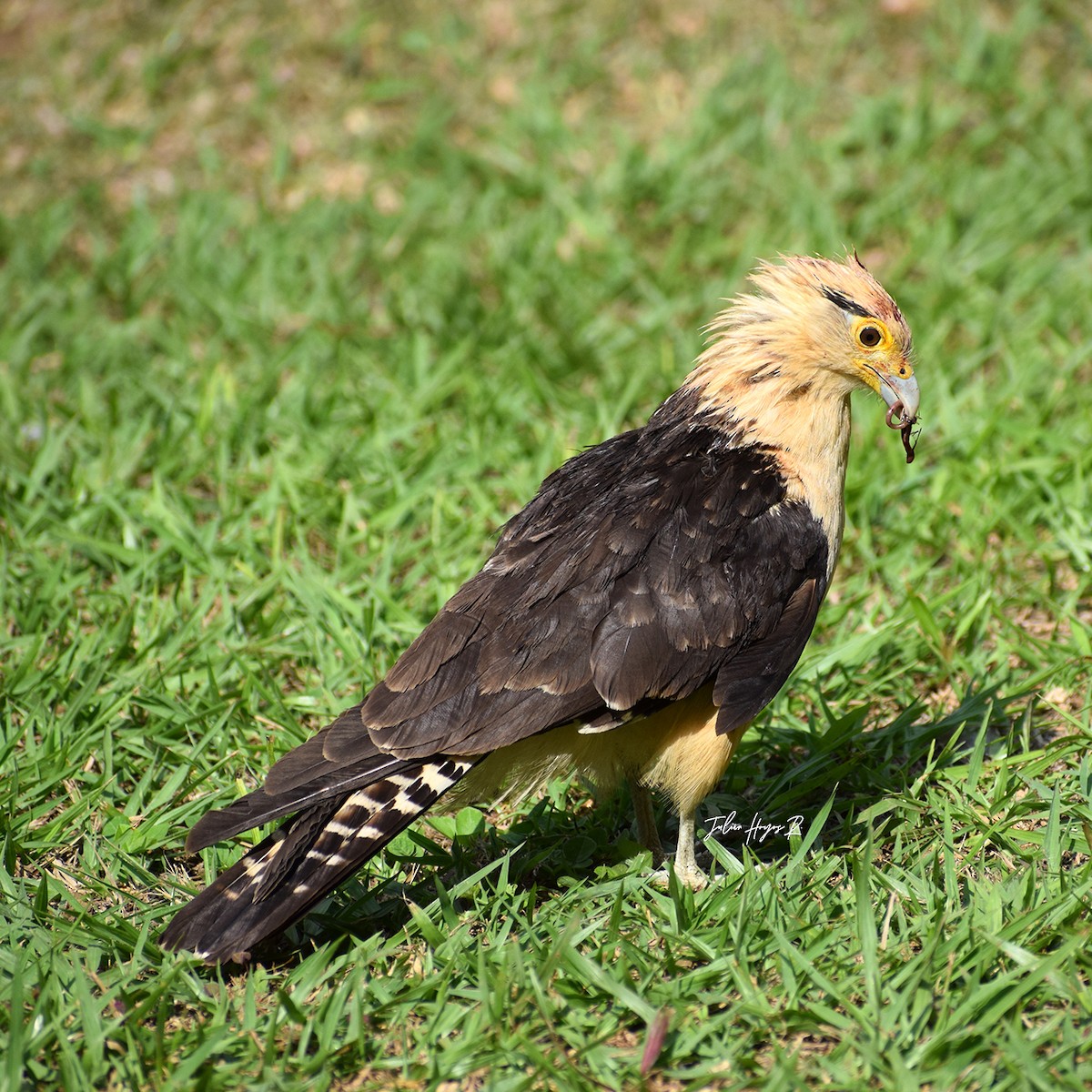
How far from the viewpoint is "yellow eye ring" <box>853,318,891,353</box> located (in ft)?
15.0

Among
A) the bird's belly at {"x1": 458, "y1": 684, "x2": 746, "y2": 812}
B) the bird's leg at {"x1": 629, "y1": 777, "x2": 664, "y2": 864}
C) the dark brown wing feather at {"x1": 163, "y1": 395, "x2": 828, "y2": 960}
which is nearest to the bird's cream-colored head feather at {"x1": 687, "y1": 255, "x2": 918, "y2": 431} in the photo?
the dark brown wing feather at {"x1": 163, "y1": 395, "x2": 828, "y2": 960}

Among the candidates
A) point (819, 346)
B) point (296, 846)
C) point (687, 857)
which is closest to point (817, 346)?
point (819, 346)

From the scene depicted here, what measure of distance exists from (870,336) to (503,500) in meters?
2.42

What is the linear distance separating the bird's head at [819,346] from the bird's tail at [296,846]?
1788 mm

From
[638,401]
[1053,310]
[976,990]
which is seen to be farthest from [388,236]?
[976,990]

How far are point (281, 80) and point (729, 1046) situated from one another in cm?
812

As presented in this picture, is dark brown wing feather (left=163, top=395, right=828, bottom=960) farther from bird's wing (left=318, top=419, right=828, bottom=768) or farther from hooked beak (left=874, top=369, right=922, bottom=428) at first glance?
hooked beak (left=874, top=369, right=922, bottom=428)

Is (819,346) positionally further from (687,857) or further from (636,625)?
(687,857)

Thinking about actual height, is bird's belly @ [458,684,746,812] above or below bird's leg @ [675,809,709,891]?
above

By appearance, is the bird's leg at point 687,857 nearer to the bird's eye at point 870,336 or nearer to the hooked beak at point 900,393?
the hooked beak at point 900,393

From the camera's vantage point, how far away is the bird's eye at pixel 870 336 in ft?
15.0

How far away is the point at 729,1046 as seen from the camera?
11.7ft

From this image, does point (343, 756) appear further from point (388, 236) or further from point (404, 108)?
point (404, 108)

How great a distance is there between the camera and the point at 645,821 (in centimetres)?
470
